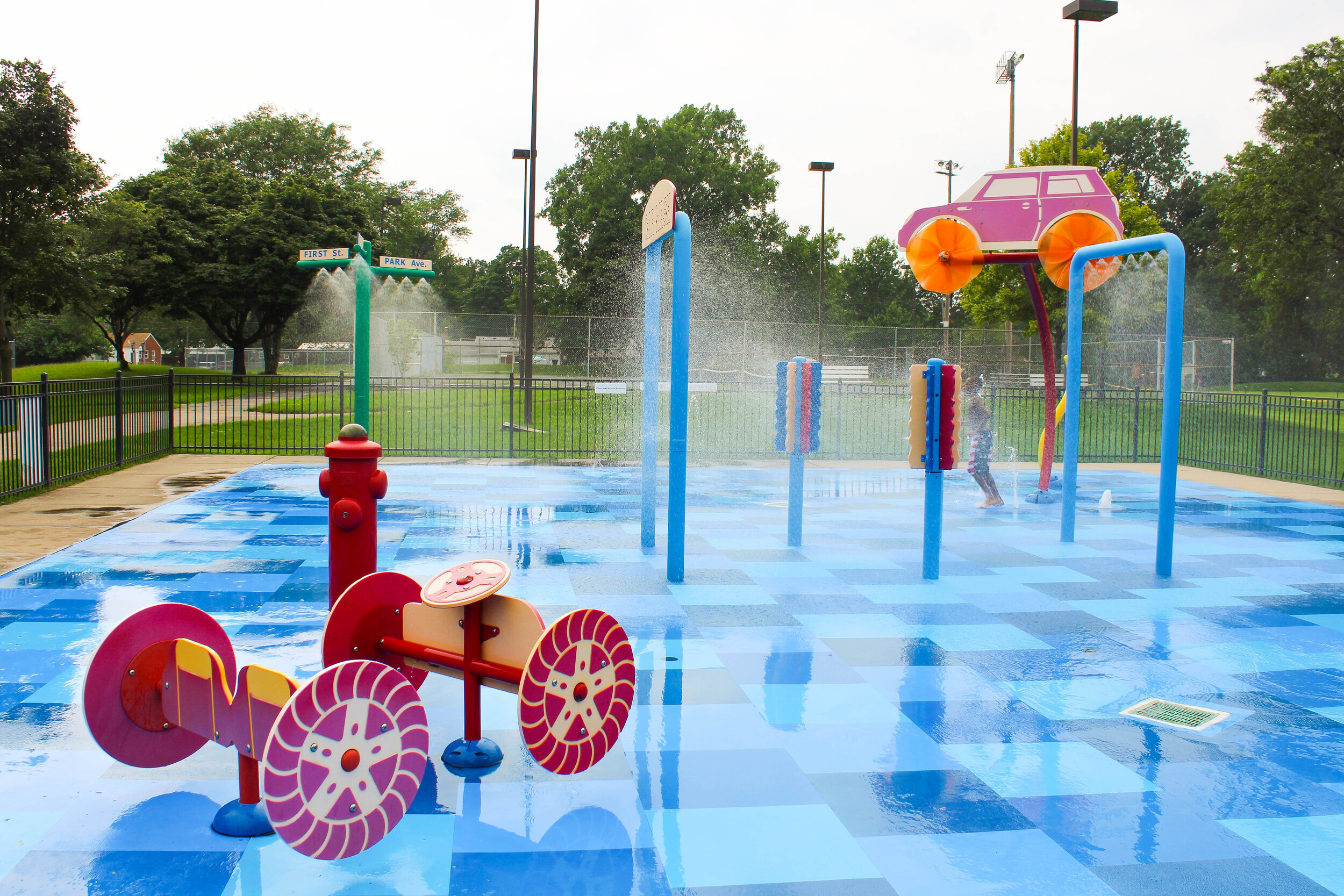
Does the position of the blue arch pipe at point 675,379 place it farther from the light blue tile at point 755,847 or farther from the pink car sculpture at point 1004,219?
the pink car sculpture at point 1004,219

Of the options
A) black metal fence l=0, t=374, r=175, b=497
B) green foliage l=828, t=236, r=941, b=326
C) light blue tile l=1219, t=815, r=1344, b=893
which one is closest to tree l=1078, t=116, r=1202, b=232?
green foliage l=828, t=236, r=941, b=326

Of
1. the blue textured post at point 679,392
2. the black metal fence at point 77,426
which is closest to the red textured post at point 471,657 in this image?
the blue textured post at point 679,392

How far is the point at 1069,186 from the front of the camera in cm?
1179

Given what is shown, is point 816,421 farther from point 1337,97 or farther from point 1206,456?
point 1337,97

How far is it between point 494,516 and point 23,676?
5608 millimetres

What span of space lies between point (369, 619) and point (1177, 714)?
3937 millimetres

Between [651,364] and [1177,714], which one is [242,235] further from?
[1177,714]

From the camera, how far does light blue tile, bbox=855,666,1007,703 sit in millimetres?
4957

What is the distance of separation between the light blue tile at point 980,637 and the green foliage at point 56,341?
276ft

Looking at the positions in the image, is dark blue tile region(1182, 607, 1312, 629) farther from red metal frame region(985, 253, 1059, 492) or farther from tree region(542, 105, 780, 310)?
tree region(542, 105, 780, 310)

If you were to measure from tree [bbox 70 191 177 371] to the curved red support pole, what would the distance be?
2936 centimetres

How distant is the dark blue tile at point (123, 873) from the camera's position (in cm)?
296

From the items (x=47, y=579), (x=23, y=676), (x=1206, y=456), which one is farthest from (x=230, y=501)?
(x=1206, y=456)

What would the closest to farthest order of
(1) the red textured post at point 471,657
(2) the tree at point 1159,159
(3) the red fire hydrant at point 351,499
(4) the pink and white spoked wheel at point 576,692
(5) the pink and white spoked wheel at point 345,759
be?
(5) the pink and white spoked wheel at point 345,759, (4) the pink and white spoked wheel at point 576,692, (1) the red textured post at point 471,657, (3) the red fire hydrant at point 351,499, (2) the tree at point 1159,159
